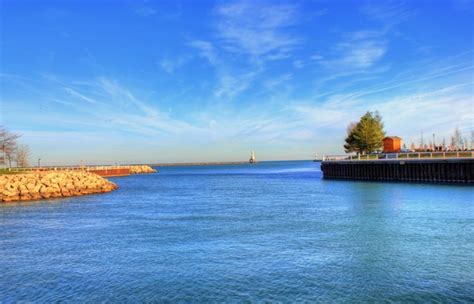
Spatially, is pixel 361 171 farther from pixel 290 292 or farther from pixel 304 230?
pixel 290 292

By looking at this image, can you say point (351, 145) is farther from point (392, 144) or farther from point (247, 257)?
point (247, 257)

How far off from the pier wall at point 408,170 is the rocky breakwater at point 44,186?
37.8 meters

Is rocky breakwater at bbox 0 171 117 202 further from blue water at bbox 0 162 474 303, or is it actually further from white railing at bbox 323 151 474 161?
white railing at bbox 323 151 474 161

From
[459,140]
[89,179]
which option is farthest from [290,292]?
[459,140]

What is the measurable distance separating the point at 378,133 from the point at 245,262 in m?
81.6

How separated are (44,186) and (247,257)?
3938cm

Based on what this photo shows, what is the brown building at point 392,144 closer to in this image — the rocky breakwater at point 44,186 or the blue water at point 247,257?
the rocky breakwater at point 44,186

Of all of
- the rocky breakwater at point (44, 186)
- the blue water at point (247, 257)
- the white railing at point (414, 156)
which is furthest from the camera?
the white railing at point (414, 156)

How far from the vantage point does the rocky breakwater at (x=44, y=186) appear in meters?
45.1

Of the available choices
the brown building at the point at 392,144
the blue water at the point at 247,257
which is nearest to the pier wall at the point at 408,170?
the brown building at the point at 392,144

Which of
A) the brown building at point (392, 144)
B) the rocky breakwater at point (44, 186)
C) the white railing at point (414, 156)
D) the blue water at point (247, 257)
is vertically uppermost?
the brown building at point (392, 144)

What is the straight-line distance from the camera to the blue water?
11836mm

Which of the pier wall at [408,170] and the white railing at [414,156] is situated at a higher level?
the white railing at [414,156]

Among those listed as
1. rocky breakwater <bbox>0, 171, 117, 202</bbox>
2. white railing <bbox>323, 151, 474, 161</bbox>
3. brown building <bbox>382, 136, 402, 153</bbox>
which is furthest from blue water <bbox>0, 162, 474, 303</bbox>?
brown building <bbox>382, 136, 402, 153</bbox>
